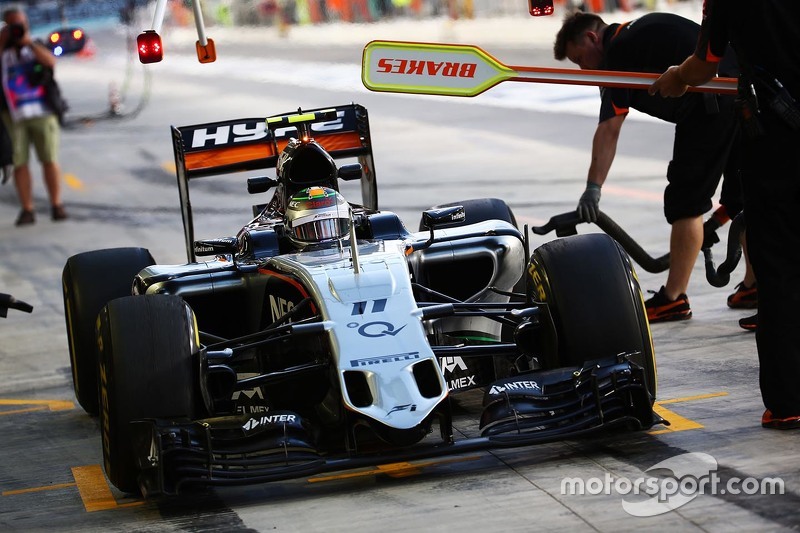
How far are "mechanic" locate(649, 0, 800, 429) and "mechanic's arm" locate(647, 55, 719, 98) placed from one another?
0.14m

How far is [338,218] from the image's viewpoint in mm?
7141

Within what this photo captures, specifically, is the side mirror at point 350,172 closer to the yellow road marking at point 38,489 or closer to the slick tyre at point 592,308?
the slick tyre at point 592,308

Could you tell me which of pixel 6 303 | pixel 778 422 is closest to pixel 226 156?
pixel 6 303

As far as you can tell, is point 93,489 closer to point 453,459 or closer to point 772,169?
point 453,459

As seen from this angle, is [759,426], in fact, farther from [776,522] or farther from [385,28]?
[385,28]

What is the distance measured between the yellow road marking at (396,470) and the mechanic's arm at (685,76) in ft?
6.10

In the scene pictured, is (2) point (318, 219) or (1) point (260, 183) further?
(1) point (260, 183)

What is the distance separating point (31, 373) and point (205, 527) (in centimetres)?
397

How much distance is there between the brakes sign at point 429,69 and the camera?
6574 millimetres

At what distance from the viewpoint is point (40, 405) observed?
8023 millimetres

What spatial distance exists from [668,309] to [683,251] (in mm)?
365

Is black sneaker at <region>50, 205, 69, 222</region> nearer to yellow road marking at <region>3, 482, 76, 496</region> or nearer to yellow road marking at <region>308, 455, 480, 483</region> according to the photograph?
yellow road marking at <region>3, 482, 76, 496</region>

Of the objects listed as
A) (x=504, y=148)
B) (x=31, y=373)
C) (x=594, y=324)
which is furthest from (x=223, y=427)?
(x=504, y=148)

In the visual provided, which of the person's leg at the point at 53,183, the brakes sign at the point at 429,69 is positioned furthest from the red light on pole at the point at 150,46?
the person's leg at the point at 53,183
